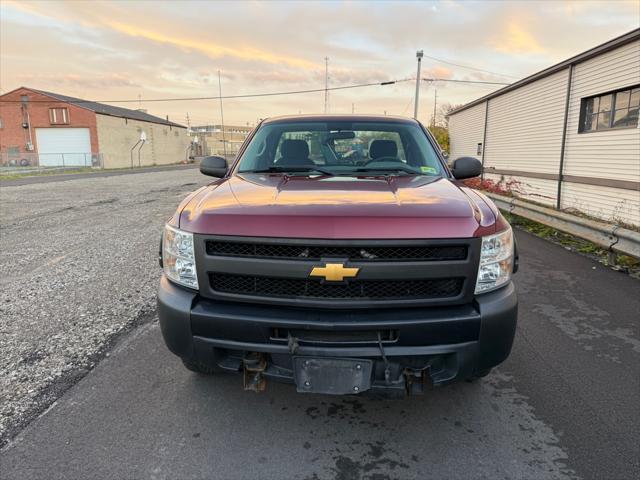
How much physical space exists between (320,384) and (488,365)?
35.6 inches

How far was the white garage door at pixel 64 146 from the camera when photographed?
154ft

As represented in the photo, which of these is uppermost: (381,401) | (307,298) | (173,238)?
(173,238)

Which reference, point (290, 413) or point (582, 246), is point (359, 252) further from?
point (582, 246)

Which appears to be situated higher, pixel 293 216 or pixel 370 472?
pixel 293 216

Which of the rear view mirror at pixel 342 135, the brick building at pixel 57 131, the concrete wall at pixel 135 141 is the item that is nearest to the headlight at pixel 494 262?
the rear view mirror at pixel 342 135

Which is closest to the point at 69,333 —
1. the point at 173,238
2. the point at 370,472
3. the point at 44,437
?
the point at 44,437

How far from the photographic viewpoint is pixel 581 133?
41.0 feet

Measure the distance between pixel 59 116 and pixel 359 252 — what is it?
55099 millimetres

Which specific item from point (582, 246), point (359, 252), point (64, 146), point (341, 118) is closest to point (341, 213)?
point (359, 252)

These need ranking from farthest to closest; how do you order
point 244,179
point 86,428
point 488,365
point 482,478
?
point 244,179, point 86,428, point 488,365, point 482,478

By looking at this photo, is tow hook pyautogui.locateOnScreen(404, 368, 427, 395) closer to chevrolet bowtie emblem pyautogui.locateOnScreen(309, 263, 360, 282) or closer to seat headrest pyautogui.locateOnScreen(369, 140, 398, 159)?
chevrolet bowtie emblem pyautogui.locateOnScreen(309, 263, 360, 282)

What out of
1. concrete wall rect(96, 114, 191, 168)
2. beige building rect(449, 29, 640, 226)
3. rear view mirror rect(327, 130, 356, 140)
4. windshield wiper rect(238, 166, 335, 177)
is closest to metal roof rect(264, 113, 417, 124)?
rear view mirror rect(327, 130, 356, 140)

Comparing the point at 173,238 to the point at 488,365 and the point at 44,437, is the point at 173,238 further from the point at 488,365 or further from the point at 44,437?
the point at 488,365

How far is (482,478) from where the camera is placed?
2.31m
